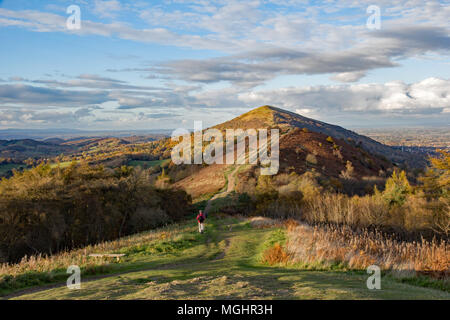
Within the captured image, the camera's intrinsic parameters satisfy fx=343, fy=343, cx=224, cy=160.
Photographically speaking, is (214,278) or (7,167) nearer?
(214,278)

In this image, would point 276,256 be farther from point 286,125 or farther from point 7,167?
point 7,167

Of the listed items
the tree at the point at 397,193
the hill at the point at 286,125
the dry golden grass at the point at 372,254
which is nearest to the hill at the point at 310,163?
the hill at the point at 286,125

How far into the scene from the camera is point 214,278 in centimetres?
878

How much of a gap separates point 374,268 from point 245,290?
5.57 metres

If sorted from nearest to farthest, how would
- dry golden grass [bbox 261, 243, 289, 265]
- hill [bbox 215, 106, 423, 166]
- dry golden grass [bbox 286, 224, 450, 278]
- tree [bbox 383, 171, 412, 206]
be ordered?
dry golden grass [bbox 286, 224, 450, 278], dry golden grass [bbox 261, 243, 289, 265], tree [bbox 383, 171, 412, 206], hill [bbox 215, 106, 423, 166]

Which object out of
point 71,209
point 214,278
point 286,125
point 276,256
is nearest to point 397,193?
point 276,256

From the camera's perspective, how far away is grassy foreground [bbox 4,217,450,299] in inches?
260

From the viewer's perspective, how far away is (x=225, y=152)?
72750 millimetres

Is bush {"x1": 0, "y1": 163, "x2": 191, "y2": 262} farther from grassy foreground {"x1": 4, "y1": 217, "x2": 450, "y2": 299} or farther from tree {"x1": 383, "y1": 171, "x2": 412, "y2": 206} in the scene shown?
tree {"x1": 383, "y1": 171, "x2": 412, "y2": 206}

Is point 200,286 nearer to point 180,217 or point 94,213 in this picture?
point 94,213

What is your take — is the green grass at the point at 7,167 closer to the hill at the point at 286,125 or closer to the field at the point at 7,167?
the field at the point at 7,167

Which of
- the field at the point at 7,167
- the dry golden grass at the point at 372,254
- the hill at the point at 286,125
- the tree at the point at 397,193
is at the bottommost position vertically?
the field at the point at 7,167

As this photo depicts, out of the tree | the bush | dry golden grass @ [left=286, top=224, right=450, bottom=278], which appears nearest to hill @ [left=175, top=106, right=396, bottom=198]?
the bush

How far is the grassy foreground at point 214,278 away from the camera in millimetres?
6613
